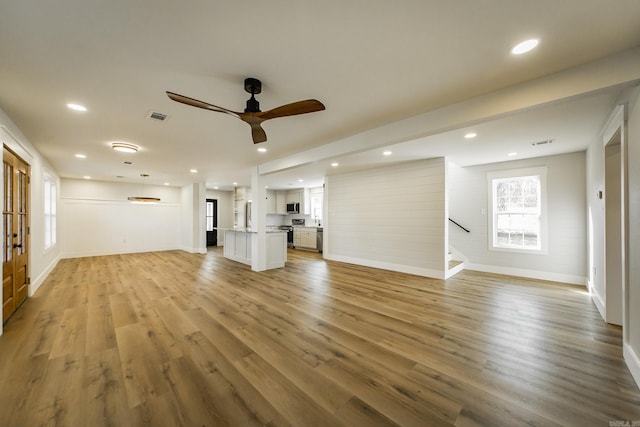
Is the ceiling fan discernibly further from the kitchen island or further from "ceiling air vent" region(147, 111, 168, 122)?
the kitchen island

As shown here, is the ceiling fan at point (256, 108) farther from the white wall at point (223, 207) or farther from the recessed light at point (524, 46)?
the white wall at point (223, 207)

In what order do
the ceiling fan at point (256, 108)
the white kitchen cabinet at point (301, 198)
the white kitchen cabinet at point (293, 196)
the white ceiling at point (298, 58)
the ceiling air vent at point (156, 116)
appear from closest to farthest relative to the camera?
the white ceiling at point (298, 58) → the ceiling fan at point (256, 108) → the ceiling air vent at point (156, 116) → the white kitchen cabinet at point (301, 198) → the white kitchen cabinet at point (293, 196)

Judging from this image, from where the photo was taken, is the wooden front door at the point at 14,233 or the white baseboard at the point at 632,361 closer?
the white baseboard at the point at 632,361

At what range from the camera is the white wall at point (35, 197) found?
126 inches

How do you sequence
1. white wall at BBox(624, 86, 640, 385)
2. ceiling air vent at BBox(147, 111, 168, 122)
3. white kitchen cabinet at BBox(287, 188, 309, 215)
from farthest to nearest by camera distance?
white kitchen cabinet at BBox(287, 188, 309, 215) < ceiling air vent at BBox(147, 111, 168, 122) < white wall at BBox(624, 86, 640, 385)

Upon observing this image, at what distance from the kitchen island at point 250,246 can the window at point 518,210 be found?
4.95 m

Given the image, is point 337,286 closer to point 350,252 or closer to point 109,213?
point 350,252

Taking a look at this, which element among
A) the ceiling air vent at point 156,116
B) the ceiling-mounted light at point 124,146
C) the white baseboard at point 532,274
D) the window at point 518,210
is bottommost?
the white baseboard at point 532,274

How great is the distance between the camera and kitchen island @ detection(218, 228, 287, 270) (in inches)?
241

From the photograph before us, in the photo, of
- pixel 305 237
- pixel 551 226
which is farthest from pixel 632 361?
pixel 305 237

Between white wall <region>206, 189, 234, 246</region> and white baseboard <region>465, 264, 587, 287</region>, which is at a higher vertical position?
white wall <region>206, 189, 234, 246</region>

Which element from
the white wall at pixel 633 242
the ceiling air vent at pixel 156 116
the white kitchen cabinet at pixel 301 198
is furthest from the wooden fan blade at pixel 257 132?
the white kitchen cabinet at pixel 301 198

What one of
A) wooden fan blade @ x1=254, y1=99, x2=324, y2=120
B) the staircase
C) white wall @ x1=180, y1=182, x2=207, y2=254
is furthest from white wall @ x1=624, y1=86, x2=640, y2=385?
white wall @ x1=180, y1=182, x2=207, y2=254

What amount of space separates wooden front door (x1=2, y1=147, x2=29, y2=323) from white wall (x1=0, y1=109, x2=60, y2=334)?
0.52 feet
